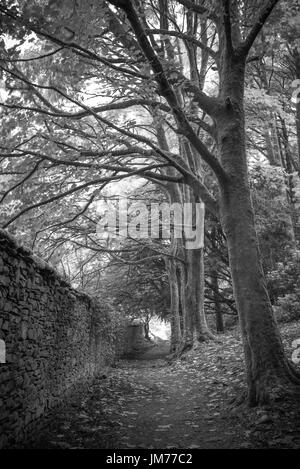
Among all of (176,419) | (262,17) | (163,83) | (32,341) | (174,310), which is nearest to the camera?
(32,341)

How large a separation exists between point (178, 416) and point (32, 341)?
2766mm

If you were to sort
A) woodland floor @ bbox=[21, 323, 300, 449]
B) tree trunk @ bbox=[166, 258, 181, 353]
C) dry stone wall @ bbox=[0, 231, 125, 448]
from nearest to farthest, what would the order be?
dry stone wall @ bbox=[0, 231, 125, 448]
woodland floor @ bbox=[21, 323, 300, 449]
tree trunk @ bbox=[166, 258, 181, 353]

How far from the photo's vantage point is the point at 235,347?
937 cm

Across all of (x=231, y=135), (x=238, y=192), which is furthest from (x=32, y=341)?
(x=231, y=135)

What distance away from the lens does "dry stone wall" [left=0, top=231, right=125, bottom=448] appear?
391cm

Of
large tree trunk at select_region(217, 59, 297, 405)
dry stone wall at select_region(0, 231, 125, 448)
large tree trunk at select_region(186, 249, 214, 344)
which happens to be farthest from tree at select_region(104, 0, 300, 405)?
large tree trunk at select_region(186, 249, 214, 344)

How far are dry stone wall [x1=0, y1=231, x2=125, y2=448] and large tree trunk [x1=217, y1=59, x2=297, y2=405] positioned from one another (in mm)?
2896

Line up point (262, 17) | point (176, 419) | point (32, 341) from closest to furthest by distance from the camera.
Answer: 1. point (32, 341)
2. point (262, 17)
3. point (176, 419)

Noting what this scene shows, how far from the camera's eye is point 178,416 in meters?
5.85

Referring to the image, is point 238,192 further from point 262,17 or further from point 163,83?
point 262,17

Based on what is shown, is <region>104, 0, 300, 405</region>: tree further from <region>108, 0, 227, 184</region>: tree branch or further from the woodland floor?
the woodland floor

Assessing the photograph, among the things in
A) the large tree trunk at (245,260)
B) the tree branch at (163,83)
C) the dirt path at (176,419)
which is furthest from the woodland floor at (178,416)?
the tree branch at (163,83)

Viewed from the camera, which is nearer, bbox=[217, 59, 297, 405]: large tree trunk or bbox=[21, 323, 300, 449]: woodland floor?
bbox=[21, 323, 300, 449]: woodland floor

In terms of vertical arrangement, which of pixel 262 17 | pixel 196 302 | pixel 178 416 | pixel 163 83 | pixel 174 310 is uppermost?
pixel 262 17
